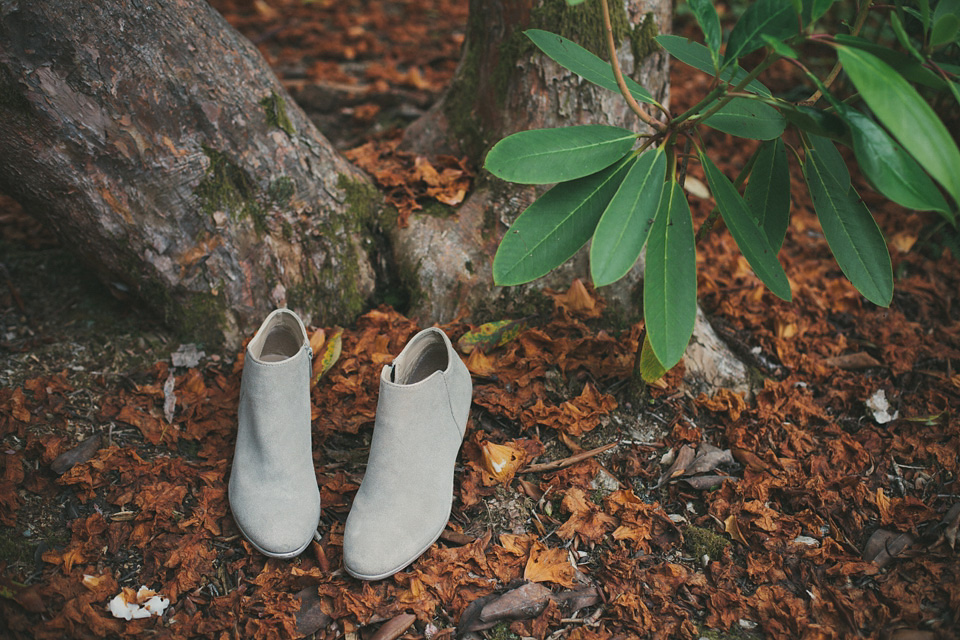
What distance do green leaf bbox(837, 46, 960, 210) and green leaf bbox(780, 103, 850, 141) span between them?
0.10 m

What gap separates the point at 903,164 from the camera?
93 centimetres

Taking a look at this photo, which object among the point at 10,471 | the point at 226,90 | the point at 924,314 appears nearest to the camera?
the point at 10,471

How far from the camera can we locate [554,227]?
46.8 inches

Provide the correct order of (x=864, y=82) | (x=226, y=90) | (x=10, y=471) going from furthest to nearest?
(x=226, y=90)
(x=10, y=471)
(x=864, y=82)

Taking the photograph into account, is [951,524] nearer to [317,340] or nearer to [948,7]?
[948,7]

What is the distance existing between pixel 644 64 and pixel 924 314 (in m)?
1.13

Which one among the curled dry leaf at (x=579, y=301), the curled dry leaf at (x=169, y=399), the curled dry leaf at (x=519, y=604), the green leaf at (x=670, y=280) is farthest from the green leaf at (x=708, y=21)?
the curled dry leaf at (x=169, y=399)

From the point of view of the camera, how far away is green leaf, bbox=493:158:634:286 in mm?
1174

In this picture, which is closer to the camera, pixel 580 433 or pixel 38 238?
pixel 580 433

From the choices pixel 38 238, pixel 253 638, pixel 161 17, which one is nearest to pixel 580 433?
pixel 253 638

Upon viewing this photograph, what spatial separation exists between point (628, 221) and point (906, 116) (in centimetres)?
42

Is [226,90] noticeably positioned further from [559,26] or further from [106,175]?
[559,26]

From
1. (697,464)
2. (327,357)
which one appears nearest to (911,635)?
(697,464)

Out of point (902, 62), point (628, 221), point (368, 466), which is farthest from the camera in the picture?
point (368, 466)
